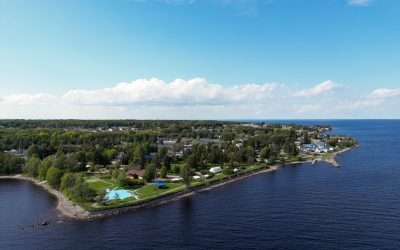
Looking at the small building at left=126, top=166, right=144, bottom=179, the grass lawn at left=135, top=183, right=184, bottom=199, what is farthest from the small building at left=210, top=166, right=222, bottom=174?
the small building at left=126, top=166, right=144, bottom=179

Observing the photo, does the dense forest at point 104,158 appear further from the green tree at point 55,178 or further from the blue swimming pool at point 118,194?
the blue swimming pool at point 118,194

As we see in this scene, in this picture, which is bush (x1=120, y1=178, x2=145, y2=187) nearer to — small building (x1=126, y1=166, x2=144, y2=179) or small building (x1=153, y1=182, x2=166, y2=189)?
small building (x1=153, y1=182, x2=166, y2=189)

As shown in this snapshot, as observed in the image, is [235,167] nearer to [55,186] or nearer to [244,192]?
[244,192]

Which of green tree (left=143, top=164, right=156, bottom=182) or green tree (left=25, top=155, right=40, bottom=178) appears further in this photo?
green tree (left=25, top=155, right=40, bottom=178)

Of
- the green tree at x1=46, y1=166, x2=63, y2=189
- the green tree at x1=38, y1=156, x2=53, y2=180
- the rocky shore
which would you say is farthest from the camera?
the green tree at x1=38, y1=156, x2=53, y2=180

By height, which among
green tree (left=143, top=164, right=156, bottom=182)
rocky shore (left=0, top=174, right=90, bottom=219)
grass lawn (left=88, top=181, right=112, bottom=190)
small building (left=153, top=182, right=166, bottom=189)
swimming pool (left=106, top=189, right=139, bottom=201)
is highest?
green tree (left=143, top=164, right=156, bottom=182)

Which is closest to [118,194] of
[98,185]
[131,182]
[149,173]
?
[131,182]
